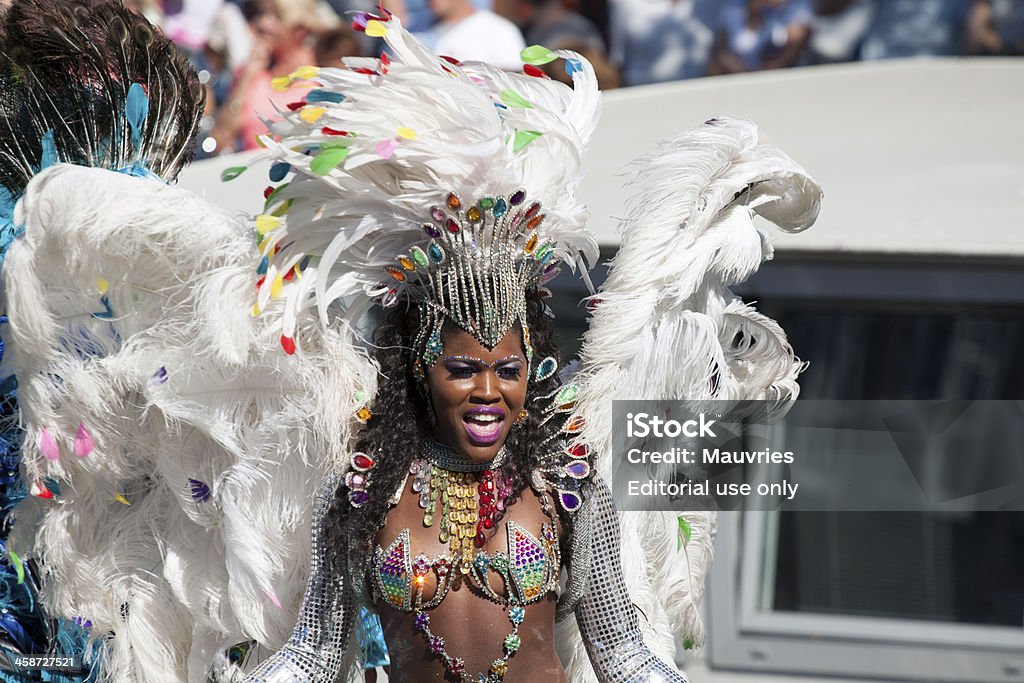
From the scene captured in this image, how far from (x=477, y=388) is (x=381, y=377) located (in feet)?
0.83

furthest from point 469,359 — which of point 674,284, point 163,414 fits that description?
point 163,414

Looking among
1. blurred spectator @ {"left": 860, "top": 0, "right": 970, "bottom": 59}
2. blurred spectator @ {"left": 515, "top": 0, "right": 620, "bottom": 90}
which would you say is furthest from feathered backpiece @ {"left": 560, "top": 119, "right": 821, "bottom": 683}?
blurred spectator @ {"left": 860, "top": 0, "right": 970, "bottom": 59}

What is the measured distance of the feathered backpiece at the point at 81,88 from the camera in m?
2.33

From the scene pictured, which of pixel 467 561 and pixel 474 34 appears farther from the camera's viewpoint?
pixel 474 34

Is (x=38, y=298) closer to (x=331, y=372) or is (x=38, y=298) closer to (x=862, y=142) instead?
(x=331, y=372)

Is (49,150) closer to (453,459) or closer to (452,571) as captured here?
(453,459)

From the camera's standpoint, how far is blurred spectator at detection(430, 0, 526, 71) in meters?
5.23

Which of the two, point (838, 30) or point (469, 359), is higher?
point (838, 30)

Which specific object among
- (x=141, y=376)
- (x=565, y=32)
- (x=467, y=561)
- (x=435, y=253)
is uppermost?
(x=565, y=32)

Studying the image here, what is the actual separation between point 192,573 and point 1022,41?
15.3 feet

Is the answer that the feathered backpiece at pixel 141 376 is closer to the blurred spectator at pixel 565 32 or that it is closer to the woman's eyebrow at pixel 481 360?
the woman's eyebrow at pixel 481 360

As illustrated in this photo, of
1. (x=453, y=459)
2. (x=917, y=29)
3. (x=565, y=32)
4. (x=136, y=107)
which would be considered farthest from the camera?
(x=565, y=32)

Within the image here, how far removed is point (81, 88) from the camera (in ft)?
7.68

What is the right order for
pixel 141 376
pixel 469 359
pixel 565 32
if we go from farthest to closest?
1. pixel 565 32
2. pixel 141 376
3. pixel 469 359
